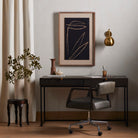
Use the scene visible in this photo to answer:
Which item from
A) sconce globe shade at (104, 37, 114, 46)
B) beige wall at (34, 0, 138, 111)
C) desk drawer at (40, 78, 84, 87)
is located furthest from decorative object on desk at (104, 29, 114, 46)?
desk drawer at (40, 78, 84, 87)

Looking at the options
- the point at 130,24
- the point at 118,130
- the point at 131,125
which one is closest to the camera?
the point at 118,130

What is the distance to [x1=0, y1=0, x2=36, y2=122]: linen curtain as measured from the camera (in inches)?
208

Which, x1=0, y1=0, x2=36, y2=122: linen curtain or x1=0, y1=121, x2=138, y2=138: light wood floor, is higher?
x1=0, y1=0, x2=36, y2=122: linen curtain

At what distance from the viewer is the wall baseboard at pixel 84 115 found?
552cm

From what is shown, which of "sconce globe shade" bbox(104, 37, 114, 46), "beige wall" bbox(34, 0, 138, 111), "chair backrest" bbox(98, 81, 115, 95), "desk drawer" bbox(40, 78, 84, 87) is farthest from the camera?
"beige wall" bbox(34, 0, 138, 111)

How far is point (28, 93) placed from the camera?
5.31 m

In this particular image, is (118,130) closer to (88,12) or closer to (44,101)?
(44,101)

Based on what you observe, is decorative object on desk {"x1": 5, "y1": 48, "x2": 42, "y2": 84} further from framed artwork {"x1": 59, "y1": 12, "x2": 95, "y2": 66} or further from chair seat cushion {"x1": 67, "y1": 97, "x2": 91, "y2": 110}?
chair seat cushion {"x1": 67, "y1": 97, "x2": 91, "y2": 110}

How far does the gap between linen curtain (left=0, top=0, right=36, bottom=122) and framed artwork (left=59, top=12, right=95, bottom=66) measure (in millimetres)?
611

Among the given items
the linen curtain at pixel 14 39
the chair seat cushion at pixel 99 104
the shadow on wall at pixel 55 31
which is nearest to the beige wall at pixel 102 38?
the shadow on wall at pixel 55 31

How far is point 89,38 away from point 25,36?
1.18m

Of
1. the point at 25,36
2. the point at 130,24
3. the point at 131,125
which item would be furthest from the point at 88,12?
the point at 131,125

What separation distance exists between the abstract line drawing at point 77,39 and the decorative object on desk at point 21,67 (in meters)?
0.66

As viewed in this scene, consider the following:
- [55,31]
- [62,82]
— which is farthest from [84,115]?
[55,31]
